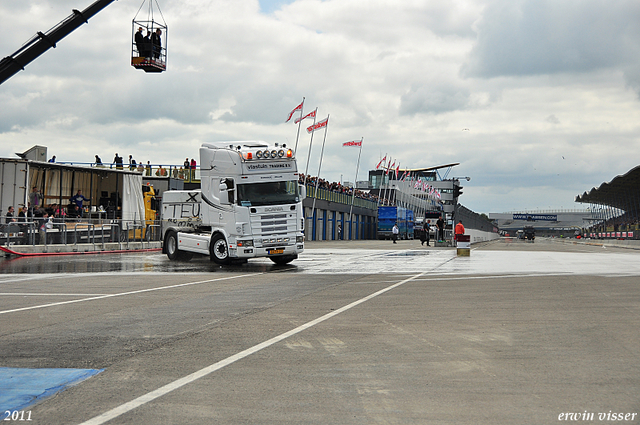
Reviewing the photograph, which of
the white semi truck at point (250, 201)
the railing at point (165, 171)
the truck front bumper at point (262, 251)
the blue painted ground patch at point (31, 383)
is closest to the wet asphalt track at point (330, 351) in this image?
the blue painted ground patch at point (31, 383)

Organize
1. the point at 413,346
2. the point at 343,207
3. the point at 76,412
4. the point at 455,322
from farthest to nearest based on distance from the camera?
1. the point at 343,207
2. the point at 455,322
3. the point at 413,346
4. the point at 76,412

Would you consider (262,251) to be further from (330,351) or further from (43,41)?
(330,351)

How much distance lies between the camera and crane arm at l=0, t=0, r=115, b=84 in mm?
22516

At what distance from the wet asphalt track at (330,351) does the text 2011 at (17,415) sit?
11 centimetres

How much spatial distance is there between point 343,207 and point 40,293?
6243cm

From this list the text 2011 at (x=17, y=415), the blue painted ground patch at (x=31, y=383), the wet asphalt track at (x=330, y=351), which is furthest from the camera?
the blue painted ground patch at (x=31, y=383)

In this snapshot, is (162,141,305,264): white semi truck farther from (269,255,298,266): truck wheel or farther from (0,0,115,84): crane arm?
(0,0,115,84): crane arm

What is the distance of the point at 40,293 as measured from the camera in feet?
42.2

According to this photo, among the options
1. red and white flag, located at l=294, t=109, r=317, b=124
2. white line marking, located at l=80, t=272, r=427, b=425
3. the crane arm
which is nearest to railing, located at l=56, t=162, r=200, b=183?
red and white flag, located at l=294, t=109, r=317, b=124

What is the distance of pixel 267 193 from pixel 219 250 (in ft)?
8.65

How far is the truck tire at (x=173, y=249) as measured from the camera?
24.4 meters

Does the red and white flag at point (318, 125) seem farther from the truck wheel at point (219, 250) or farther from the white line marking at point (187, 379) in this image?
the white line marking at point (187, 379)

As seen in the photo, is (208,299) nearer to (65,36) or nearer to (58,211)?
(65,36)

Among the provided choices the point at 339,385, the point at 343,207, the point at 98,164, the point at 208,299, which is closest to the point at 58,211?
the point at 98,164
